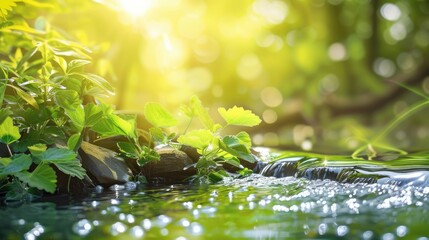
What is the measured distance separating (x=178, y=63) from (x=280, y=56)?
0.77 metres

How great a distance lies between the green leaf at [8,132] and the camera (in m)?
1.22

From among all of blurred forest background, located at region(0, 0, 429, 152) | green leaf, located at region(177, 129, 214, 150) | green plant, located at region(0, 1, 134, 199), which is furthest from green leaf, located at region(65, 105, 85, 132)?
blurred forest background, located at region(0, 0, 429, 152)

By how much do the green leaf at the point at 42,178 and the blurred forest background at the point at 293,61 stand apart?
2.48m

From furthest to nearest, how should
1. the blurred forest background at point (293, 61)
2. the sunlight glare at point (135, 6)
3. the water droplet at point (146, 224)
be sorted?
the blurred forest background at point (293, 61) < the sunlight glare at point (135, 6) < the water droplet at point (146, 224)

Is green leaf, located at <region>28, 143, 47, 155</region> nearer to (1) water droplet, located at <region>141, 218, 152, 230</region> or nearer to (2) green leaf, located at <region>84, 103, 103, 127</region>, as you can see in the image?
(2) green leaf, located at <region>84, 103, 103, 127</region>

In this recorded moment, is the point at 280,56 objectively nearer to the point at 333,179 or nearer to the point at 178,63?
the point at 178,63

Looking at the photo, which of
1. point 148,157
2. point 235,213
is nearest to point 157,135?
point 148,157

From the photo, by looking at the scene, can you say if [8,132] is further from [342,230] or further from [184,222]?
[342,230]

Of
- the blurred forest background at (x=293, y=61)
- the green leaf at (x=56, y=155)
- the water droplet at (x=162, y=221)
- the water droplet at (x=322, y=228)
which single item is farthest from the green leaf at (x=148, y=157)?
the blurred forest background at (x=293, y=61)

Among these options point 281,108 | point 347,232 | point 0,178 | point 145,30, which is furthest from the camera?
point 281,108

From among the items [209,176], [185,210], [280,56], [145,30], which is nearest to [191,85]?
[280,56]

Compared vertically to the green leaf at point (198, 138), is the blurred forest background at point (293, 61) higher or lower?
higher

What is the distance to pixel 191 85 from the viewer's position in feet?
16.0

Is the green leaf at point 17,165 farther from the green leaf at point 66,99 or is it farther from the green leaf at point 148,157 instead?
the green leaf at point 148,157
